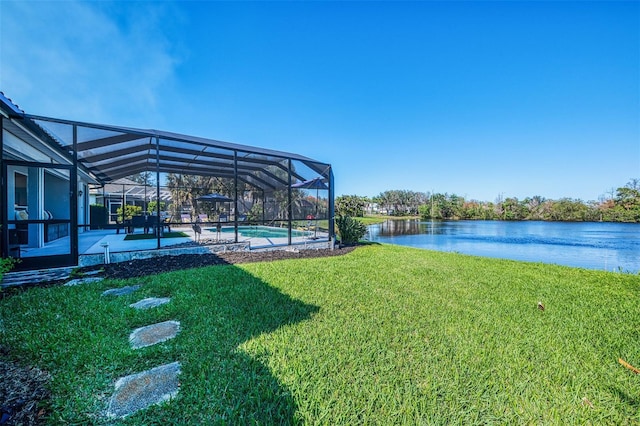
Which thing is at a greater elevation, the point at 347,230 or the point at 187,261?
the point at 347,230

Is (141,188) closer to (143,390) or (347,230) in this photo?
(347,230)

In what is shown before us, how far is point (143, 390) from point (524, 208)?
54236mm

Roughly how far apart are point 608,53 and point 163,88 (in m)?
19.5

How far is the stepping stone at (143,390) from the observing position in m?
1.60

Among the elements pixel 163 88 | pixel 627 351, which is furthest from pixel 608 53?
pixel 163 88

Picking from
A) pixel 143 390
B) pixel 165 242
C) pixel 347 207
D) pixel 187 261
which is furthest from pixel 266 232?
pixel 347 207

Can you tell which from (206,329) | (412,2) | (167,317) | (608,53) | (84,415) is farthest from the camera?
(608,53)

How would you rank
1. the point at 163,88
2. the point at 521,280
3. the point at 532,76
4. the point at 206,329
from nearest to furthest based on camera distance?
the point at 206,329, the point at 521,280, the point at 163,88, the point at 532,76

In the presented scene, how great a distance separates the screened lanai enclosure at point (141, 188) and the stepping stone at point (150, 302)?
299cm

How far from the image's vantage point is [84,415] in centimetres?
153

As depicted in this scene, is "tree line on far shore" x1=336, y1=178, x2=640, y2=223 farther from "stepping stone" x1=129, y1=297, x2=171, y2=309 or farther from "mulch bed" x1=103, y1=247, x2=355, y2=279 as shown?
"stepping stone" x1=129, y1=297, x2=171, y2=309

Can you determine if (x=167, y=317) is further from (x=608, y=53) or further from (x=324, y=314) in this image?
(x=608, y=53)

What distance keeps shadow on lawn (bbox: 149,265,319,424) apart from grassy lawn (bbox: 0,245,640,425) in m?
0.01

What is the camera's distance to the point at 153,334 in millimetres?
2568
